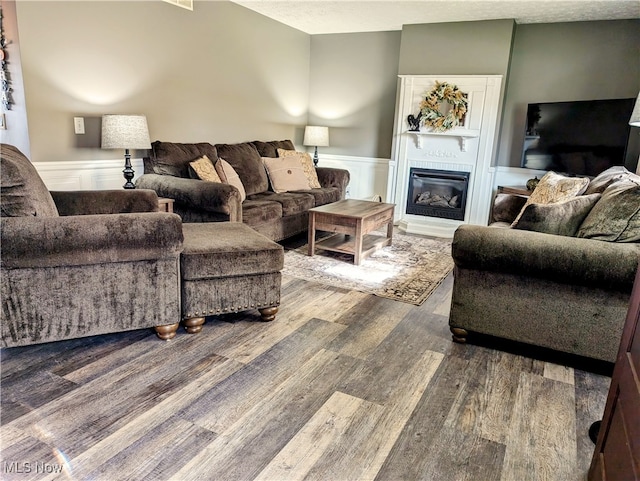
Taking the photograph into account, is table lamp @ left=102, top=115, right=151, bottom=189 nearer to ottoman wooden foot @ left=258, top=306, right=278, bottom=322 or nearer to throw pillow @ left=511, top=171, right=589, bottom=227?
ottoman wooden foot @ left=258, top=306, right=278, bottom=322

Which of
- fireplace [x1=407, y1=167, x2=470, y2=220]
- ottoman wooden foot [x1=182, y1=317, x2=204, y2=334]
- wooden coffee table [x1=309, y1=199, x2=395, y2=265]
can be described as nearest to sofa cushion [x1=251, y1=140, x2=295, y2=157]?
wooden coffee table [x1=309, y1=199, x2=395, y2=265]

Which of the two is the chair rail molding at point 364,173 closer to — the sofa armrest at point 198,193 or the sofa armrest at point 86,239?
the sofa armrest at point 198,193

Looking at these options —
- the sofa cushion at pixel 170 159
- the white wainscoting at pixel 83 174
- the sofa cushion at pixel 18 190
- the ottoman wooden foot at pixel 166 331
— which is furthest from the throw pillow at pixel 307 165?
the sofa cushion at pixel 18 190

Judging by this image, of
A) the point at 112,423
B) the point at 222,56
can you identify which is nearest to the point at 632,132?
the point at 222,56

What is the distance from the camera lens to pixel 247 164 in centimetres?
459

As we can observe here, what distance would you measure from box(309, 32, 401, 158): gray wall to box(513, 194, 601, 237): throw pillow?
377 centimetres

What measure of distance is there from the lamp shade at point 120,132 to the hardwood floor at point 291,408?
156 cm

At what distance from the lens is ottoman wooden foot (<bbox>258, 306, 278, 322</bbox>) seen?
2656 millimetres

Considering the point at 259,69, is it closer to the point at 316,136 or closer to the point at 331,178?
the point at 316,136

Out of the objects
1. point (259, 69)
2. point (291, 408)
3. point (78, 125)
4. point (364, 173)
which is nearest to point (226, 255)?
point (291, 408)

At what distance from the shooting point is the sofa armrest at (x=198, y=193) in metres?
3.47

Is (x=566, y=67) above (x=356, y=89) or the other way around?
above

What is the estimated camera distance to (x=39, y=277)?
203 centimetres

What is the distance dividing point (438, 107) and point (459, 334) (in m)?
3.47
